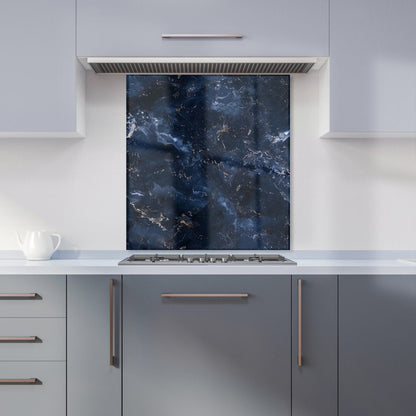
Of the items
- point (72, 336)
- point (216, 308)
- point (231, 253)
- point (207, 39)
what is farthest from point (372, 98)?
point (72, 336)

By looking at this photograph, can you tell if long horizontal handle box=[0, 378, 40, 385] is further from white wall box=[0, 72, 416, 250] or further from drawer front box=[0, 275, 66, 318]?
white wall box=[0, 72, 416, 250]

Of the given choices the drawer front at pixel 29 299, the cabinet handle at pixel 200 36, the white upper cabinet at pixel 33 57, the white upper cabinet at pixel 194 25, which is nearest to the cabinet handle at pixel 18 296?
the drawer front at pixel 29 299

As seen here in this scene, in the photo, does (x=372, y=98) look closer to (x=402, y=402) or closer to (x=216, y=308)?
(x=216, y=308)

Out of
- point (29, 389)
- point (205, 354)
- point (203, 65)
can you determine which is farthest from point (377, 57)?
point (29, 389)

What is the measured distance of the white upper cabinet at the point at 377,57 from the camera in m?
2.17

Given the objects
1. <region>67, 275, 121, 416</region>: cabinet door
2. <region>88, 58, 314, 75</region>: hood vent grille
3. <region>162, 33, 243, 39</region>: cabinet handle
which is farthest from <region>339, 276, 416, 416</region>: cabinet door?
<region>162, 33, 243, 39</region>: cabinet handle

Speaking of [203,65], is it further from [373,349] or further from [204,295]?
[373,349]

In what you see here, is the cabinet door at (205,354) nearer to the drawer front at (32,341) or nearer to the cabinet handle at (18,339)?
the drawer front at (32,341)

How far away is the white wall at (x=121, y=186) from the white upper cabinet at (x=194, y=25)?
0.38 m

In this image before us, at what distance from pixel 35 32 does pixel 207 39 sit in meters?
0.89

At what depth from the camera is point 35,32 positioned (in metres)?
2.15

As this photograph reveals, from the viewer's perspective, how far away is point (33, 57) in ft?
7.06

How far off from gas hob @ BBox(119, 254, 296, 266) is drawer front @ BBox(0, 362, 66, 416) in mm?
639

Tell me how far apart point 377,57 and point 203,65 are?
92 cm
